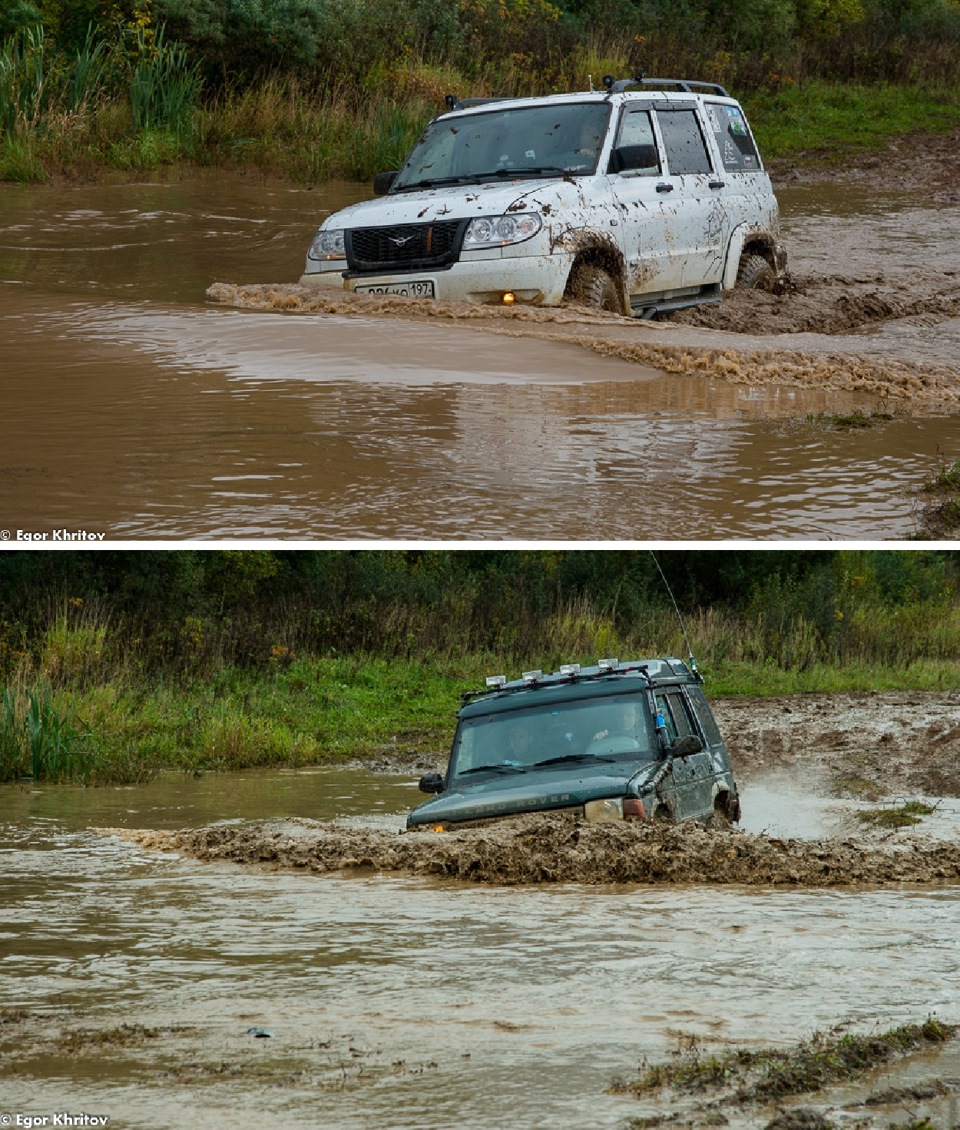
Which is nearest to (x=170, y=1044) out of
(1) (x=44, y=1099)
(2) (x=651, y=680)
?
(1) (x=44, y=1099)

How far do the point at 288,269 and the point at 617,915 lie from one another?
29.9ft

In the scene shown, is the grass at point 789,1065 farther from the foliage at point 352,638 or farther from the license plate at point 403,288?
the foliage at point 352,638

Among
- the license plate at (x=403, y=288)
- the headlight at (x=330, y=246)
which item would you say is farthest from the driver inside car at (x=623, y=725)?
the headlight at (x=330, y=246)

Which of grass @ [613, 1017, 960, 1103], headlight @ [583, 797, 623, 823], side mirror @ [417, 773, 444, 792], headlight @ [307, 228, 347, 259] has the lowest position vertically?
side mirror @ [417, 773, 444, 792]

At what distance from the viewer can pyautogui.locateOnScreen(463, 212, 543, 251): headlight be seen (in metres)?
11.1

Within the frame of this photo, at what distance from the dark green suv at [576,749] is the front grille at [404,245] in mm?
3609

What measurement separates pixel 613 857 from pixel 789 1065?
10.8ft

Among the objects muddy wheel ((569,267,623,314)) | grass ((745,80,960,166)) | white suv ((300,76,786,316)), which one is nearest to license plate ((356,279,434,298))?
white suv ((300,76,786,316))

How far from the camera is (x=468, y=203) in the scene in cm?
1133

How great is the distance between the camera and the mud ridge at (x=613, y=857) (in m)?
7.66

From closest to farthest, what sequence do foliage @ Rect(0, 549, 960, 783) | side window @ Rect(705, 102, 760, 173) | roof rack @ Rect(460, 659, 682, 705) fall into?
roof rack @ Rect(460, 659, 682, 705) < side window @ Rect(705, 102, 760, 173) < foliage @ Rect(0, 549, 960, 783)

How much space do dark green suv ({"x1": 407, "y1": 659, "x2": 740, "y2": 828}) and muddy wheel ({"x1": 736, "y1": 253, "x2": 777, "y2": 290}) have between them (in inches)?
227

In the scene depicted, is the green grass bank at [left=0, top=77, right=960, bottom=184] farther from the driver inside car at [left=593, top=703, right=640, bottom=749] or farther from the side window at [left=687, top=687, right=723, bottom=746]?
the driver inside car at [left=593, top=703, right=640, bottom=749]

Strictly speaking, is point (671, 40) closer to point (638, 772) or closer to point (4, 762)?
point (4, 762)
